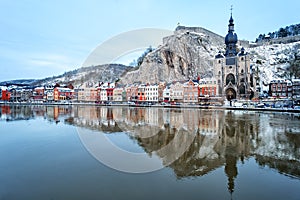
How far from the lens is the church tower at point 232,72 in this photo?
47438mm

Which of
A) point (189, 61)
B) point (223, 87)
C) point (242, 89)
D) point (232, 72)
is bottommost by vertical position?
point (242, 89)

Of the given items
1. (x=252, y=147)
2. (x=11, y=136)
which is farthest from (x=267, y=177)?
(x=11, y=136)

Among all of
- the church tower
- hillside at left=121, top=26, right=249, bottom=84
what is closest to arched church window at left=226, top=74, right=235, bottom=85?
the church tower

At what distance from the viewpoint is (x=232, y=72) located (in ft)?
163

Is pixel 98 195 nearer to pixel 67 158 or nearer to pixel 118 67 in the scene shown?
pixel 67 158

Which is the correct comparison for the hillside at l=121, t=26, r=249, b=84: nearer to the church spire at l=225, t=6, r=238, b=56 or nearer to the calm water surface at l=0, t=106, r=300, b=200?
the church spire at l=225, t=6, r=238, b=56

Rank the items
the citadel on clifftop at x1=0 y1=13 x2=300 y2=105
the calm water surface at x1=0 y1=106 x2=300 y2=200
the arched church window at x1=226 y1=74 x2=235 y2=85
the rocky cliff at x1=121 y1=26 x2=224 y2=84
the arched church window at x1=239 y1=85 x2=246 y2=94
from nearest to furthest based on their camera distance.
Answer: the calm water surface at x1=0 y1=106 x2=300 y2=200, the arched church window at x1=239 y1=85 x2=246 y2=94, the citadel on clifftop at x1=0 y1=13 x2=300 y2=105, the arched church window at x1=226 y1=74 x2=235 y2=85, the rocky cliff at x1=121 y1=26 x2=224 y2=84

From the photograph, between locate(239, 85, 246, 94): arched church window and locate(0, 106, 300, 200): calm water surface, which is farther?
locate(239, 85, 246, 94): arched church window

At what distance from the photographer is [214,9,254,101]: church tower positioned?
47.4 metres

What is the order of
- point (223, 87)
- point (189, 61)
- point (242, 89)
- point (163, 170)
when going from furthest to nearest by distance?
point (189, 61) < point (223, 87) < point (242, 89) < point (163, 170)

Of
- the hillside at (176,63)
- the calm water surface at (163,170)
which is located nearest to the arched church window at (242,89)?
the hillside at (176,63)

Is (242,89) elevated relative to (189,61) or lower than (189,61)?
lower

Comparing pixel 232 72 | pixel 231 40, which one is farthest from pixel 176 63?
pixel 232 72

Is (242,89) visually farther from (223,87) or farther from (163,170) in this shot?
(163,170)
